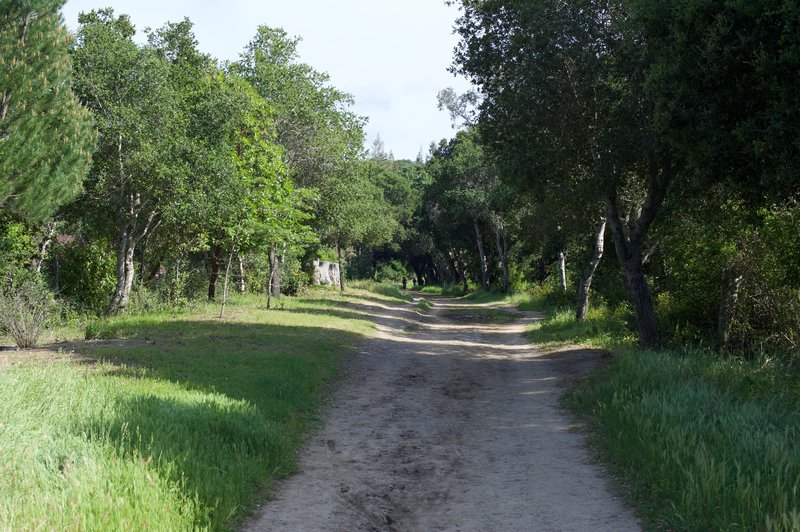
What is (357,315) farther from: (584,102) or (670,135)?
(670,135)

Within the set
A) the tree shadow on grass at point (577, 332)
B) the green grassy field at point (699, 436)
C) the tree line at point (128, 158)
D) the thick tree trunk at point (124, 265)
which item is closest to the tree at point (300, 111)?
the tree line at point (128, 158)

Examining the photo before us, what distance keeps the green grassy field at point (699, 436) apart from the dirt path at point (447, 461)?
37 centimetres

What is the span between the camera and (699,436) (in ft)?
21.5

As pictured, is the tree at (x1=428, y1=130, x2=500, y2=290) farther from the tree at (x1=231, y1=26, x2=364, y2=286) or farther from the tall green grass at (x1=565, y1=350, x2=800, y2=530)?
the tall green grass at (x1=565, y1=350, x2=800, y2=530)

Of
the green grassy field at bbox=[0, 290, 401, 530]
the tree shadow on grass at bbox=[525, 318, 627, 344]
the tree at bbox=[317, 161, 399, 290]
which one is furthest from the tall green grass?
the tree at bbox=[317, 161, 399, 290]

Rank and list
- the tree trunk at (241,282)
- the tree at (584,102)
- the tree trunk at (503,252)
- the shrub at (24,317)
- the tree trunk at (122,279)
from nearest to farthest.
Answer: the tree at (584,102), the shrub at (24,317), the tree trunk at (122,279), the tree trunk at (241,282), the tree trunk at (503,252)

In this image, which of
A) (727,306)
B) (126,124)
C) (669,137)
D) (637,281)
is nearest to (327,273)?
(126,124)

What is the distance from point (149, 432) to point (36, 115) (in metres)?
11.8

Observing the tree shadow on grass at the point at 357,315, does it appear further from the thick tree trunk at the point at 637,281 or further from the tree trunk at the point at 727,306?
the tree trunk at the point at 727,306

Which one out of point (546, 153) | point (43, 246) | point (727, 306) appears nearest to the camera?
point (546, 153)

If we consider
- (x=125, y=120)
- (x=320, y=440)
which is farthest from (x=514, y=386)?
(x=125, y=120)

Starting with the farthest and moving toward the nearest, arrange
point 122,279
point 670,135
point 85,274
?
point 85,274, point 122,279, point 670,135

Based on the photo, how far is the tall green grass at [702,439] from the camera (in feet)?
A: 16.2

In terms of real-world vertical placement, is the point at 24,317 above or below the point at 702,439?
above
